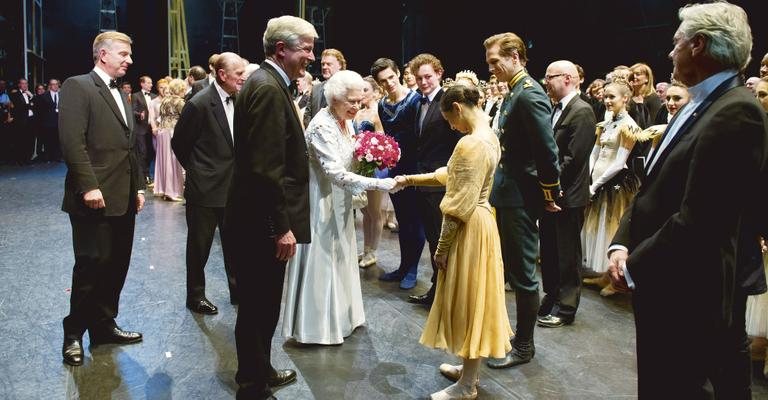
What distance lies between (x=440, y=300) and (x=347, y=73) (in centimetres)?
143

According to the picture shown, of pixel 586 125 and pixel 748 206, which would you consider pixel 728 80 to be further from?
pixel 586 125

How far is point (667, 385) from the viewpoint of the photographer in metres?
1.98

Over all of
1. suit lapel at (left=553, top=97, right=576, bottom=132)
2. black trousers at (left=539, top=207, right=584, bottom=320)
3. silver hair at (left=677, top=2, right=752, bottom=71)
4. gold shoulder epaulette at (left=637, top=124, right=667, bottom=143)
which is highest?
silver hair at (left=677, top=2, right=752, bottom=71)

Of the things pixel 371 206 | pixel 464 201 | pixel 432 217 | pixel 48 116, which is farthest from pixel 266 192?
pixel 48 116

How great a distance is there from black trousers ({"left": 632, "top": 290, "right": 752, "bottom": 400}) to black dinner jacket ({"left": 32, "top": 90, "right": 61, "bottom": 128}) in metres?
14.0

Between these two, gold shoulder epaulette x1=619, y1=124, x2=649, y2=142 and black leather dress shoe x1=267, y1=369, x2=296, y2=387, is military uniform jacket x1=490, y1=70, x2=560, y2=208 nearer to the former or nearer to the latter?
black leather dress shoe x1=267, y1=369, x2=296, y2=387

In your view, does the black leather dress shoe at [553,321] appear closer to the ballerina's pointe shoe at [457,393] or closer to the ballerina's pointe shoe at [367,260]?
the ballerina's pointe shoe at [457,393]

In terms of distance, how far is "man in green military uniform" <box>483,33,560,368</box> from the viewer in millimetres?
3352

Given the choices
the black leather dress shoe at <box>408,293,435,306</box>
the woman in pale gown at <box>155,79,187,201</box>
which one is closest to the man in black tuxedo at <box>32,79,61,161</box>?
the woman in pale gown at <box>155,79,187,201</box>

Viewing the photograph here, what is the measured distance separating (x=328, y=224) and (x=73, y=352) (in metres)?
1.56

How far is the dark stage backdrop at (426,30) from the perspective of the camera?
29.9ft

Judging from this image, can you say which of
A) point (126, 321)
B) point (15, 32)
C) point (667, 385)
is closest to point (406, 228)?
point (126, 321)

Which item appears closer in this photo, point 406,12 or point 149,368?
point 149,368

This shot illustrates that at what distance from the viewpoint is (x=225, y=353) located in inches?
141
